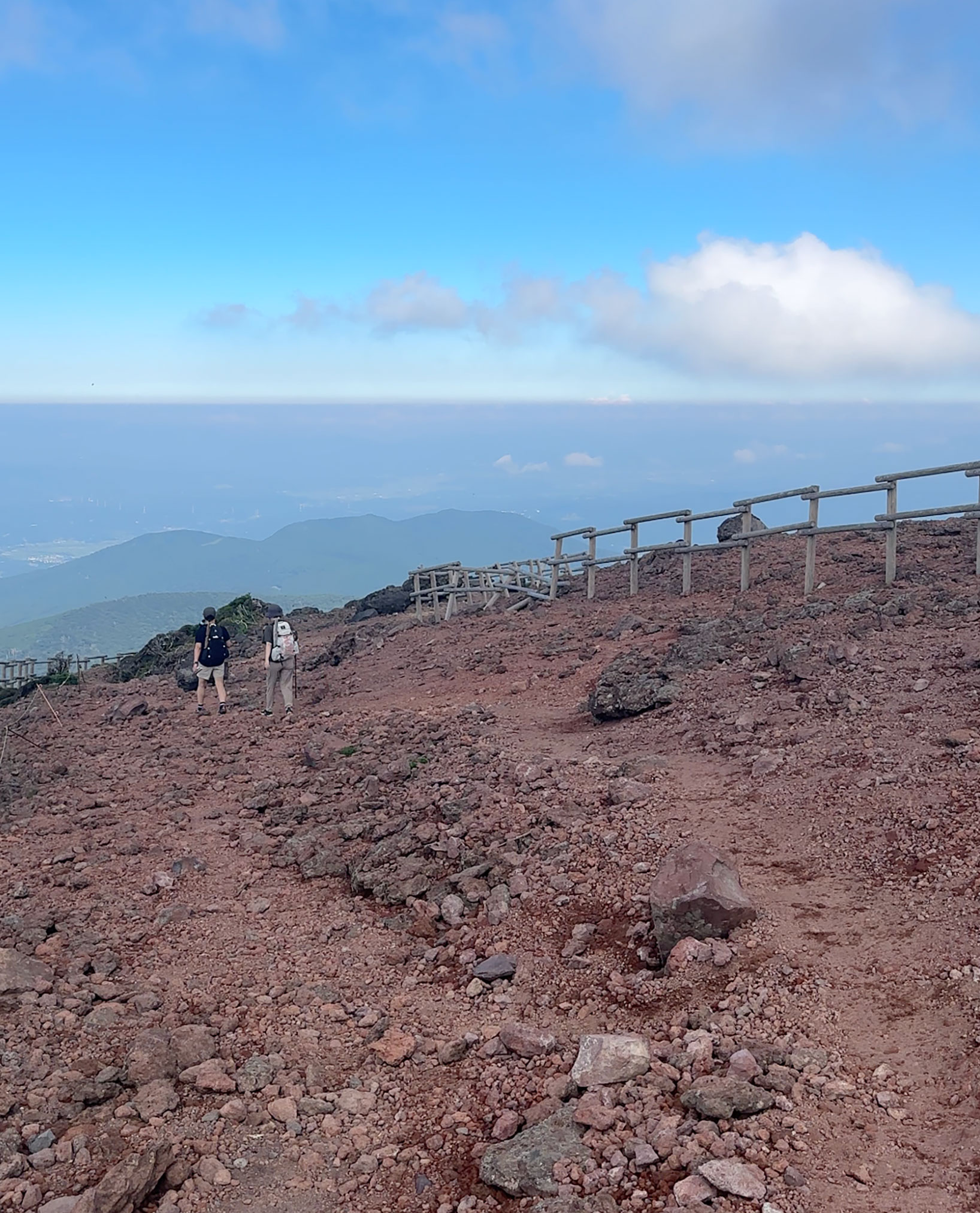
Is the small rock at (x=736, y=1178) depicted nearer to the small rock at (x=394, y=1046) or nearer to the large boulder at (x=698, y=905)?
the large boulder at (x=698, y=905)

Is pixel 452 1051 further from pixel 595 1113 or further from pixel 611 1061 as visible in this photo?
pixel 595 1113

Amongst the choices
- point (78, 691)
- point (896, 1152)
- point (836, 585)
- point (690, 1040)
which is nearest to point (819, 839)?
point (690, 1040)

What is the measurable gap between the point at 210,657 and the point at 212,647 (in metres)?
0.14

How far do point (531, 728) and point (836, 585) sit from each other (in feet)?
16.4

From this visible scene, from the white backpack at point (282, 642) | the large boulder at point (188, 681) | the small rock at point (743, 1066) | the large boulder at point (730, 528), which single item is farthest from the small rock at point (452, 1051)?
the large boulder at point (730, 528)

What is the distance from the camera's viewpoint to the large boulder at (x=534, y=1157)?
3529 millimetres

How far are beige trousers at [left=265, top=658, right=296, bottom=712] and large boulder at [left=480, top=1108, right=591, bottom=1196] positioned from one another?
941 cm

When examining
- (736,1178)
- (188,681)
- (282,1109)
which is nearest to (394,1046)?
(282,1109)

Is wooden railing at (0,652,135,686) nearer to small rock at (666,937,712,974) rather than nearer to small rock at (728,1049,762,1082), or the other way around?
small rock at (666,937,712,974)

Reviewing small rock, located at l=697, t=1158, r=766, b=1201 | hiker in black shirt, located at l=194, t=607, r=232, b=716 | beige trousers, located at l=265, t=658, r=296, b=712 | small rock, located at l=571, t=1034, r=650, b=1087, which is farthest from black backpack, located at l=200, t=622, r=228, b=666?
small rock, located at l=697, t=1158, r=766, b=1201

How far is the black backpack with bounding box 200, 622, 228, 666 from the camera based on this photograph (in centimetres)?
1364

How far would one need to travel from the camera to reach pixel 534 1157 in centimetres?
363

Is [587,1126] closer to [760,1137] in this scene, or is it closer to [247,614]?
[760,1137]

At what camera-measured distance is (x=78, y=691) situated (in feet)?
60.1
